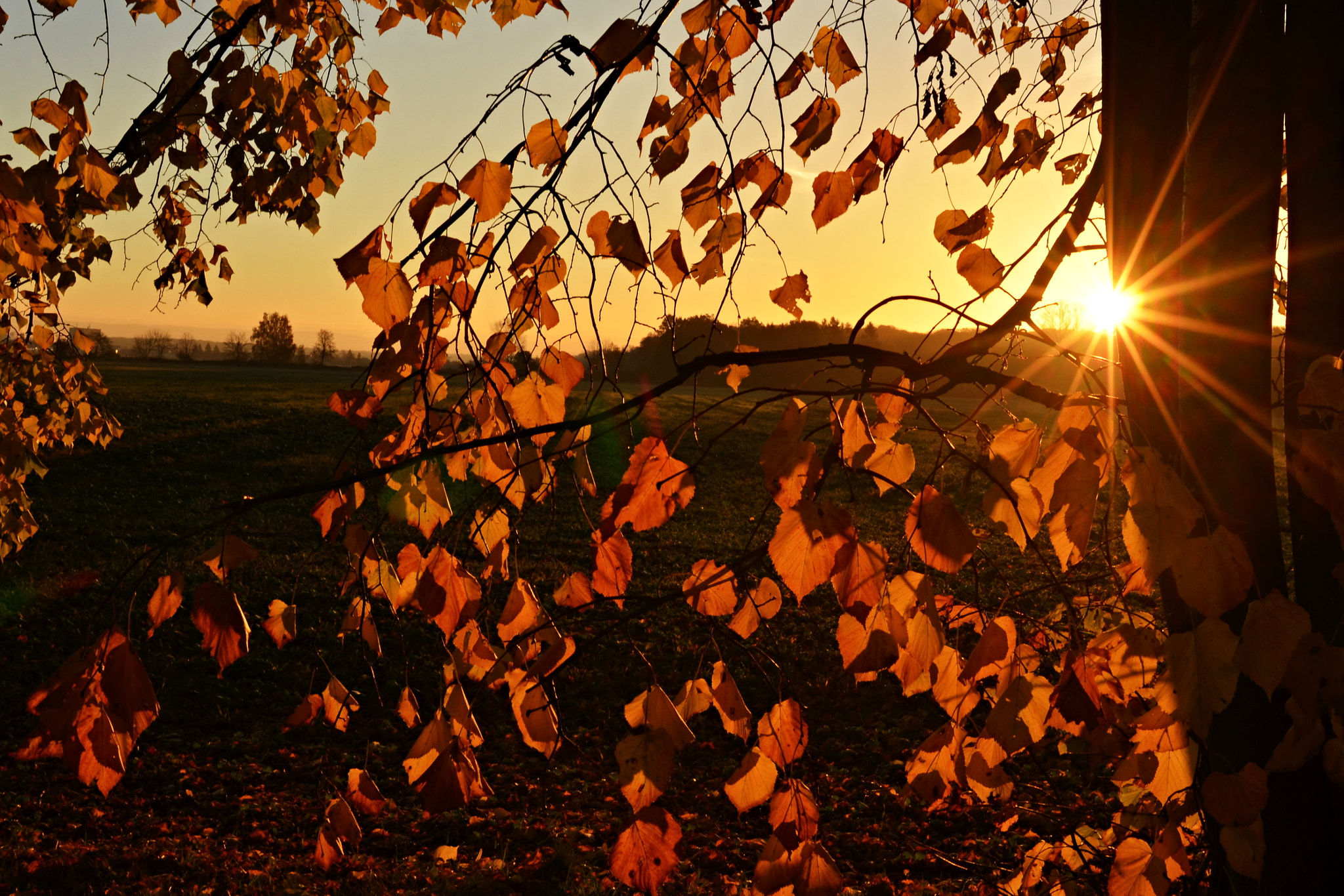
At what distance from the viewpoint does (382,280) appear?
1279 millimetres

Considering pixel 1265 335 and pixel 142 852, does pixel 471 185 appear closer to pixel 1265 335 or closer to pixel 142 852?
pixel 1265 335

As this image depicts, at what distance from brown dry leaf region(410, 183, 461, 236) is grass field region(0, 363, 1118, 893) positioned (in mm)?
484

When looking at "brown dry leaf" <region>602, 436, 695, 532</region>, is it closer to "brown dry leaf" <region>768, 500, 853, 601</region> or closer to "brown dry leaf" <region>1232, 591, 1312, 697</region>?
"brown dry leaf" <region>768, 500, 853, 601</region>

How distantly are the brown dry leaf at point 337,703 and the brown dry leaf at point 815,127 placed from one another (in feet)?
4.85

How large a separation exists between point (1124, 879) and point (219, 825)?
4.17 m

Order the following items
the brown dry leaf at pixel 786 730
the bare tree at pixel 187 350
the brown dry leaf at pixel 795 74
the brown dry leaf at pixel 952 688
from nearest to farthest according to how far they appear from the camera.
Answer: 1. the brown dry leaf at pixel 786 730
2. the brown dry leaf at pixel 952 688
3. the brown dry leaf at pixel 795 74
4. the bare tree at pixel 187 350

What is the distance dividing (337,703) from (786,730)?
1.08m

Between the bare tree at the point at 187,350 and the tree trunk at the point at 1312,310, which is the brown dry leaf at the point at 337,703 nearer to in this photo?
the tree trunk at the point at 1312,310

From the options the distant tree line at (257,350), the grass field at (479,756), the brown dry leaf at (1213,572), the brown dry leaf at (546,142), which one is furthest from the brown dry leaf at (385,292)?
the distant tree line at (257,350)

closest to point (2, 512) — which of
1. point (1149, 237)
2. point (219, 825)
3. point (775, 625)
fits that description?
point (219, 825)

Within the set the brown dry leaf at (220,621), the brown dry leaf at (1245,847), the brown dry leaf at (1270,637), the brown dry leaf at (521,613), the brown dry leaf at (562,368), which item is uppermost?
the brown dry leaf at (562,368)

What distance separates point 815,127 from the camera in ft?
5.54

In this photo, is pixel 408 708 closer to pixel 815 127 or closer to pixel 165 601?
pixel 165 601

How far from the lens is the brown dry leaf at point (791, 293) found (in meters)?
1.90
